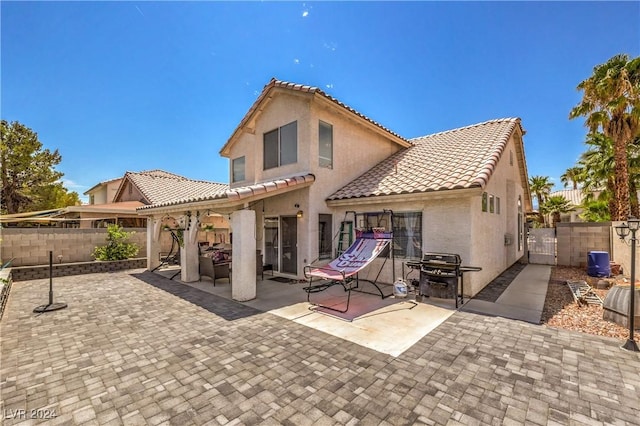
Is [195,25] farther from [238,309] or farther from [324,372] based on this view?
[324,372]

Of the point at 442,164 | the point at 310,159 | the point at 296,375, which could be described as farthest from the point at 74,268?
the point at 442,164

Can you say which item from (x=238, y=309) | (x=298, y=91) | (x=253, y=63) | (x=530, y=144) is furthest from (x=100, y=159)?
(x=530, y=144)

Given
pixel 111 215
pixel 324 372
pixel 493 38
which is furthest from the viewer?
pixel 111 215

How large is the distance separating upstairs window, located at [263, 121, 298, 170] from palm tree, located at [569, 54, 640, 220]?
593 inches

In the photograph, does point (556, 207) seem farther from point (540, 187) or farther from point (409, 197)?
point (409, 197)

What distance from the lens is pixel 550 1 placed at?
9.89m

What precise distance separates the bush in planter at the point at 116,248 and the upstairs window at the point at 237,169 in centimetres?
648

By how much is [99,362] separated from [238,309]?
119 inches

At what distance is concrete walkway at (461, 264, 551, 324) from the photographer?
6387 millimetres

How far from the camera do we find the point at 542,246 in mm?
15266

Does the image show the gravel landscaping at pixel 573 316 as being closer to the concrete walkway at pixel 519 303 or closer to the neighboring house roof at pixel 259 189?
the concrete walkway at pixel 519 303

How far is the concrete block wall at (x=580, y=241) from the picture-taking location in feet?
40.5

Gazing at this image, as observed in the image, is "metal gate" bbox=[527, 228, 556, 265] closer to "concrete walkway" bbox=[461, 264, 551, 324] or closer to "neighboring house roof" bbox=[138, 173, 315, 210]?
"concrete walkway" bbox=[461, 264, 551, 324]

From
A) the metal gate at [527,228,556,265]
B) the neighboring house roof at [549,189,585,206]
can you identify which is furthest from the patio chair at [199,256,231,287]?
the neighboring house roof at [549,189,585,206]
